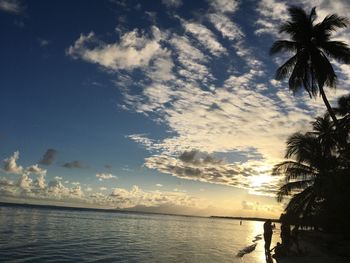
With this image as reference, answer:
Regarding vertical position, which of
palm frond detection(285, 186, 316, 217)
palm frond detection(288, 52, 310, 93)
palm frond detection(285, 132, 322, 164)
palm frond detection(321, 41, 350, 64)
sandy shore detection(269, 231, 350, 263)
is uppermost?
palm frond detection(321, 41, 350, 64)

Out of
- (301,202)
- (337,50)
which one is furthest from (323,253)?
(337,50)

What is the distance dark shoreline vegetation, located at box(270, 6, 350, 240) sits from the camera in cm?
2684

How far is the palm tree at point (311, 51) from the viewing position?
28.4 m

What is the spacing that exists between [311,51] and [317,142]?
10361 millimetres

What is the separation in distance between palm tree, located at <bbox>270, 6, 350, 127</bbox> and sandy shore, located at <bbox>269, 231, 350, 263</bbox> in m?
10.5

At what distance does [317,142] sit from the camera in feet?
117

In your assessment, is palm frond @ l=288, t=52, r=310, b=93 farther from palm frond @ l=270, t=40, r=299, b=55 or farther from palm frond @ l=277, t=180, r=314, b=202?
palm frond @ l=277, t=180, r=314, b=202

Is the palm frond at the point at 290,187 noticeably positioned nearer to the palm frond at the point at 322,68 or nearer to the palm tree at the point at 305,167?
the palm tree at the point at 305,167

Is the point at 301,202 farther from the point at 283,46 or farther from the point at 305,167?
the point at 283,46

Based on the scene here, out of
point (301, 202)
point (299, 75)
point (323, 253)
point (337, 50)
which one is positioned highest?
point (337, 50)

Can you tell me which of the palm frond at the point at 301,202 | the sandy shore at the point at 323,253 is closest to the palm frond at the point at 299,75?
the palm frond at the point at 301,202

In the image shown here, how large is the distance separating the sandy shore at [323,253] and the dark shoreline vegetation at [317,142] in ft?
4.57

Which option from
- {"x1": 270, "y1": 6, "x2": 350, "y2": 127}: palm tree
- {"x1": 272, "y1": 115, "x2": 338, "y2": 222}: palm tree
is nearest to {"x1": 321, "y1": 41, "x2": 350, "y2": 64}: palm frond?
{"x1": 270, "y1": 6, "x2": 350, "y2": 127}: palm tree

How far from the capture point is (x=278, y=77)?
101 feet
